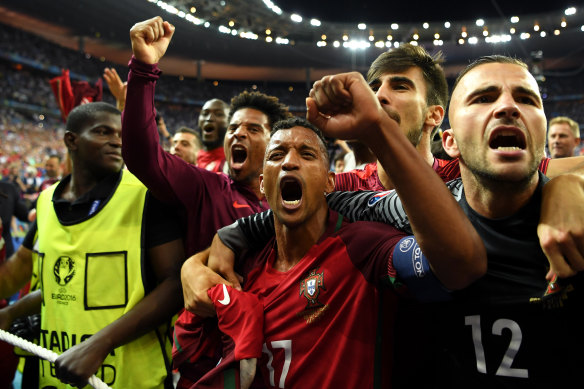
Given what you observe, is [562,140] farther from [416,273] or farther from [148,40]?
[148,40]

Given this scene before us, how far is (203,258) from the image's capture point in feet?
5.96

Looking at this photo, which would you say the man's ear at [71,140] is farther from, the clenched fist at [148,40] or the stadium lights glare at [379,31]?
the stadium lights glare at [379,31]

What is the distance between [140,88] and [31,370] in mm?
1729

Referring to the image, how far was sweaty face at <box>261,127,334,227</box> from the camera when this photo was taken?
168cm

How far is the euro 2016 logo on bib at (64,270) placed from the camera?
1.90 m

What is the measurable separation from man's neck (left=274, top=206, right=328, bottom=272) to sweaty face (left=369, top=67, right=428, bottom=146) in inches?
27.6

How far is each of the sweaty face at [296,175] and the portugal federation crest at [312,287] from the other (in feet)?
0.83

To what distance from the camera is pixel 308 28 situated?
59.8 feet

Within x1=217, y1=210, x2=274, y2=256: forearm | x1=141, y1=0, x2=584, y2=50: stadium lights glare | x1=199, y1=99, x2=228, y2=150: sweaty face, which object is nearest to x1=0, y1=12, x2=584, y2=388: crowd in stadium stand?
x1=199, y1=99, x2=228, y2=150: sweaty face

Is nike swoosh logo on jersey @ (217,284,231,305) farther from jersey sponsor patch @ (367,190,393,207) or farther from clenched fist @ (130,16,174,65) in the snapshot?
clenched fist @ (130,16,174,65)

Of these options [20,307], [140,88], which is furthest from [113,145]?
[20,307]

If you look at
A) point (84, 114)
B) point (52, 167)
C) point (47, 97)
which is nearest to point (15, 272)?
point (84, 114)

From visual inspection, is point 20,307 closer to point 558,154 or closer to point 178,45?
point 558,154

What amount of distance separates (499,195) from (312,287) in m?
0.68
